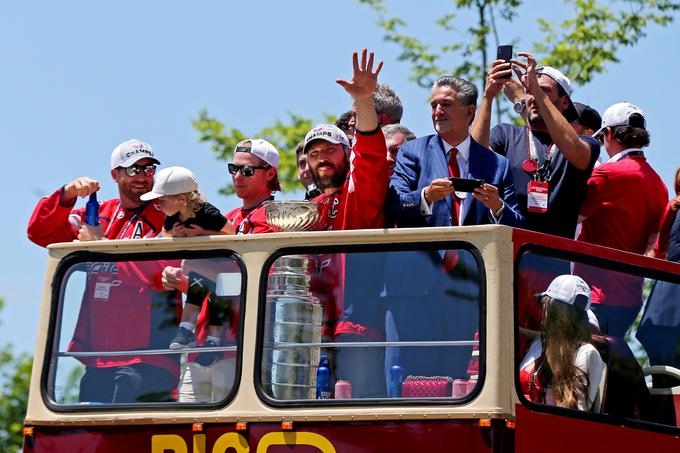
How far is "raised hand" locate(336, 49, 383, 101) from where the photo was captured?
9.48 m

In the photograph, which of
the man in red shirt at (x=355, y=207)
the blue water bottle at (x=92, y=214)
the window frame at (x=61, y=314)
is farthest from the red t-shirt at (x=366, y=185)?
the blue water bottle at (x=92, y=214)

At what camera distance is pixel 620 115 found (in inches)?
424

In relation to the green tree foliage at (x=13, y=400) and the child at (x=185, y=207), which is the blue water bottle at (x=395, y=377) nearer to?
the child at (x=185, y=207)

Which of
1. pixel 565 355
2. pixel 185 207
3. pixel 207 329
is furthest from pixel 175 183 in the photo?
pixel 565 355

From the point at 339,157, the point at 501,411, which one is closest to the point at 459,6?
the point at 339,157

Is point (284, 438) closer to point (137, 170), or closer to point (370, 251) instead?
point (370, 251)

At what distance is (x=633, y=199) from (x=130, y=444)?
370 centimetres

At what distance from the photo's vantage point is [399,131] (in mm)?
11320

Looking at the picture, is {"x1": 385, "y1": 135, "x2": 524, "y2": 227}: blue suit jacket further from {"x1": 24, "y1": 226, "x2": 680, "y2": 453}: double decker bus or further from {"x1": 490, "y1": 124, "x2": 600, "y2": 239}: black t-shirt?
{"x1": 24, "y1": 226, "x2": 680, "y2": 453}: double decker bus

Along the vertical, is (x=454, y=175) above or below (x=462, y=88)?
below

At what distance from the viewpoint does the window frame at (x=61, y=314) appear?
9.17m

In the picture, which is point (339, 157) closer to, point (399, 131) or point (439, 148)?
point (439, 148)

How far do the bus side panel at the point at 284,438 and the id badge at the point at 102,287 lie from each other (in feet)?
2.71

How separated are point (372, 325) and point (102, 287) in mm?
1811
